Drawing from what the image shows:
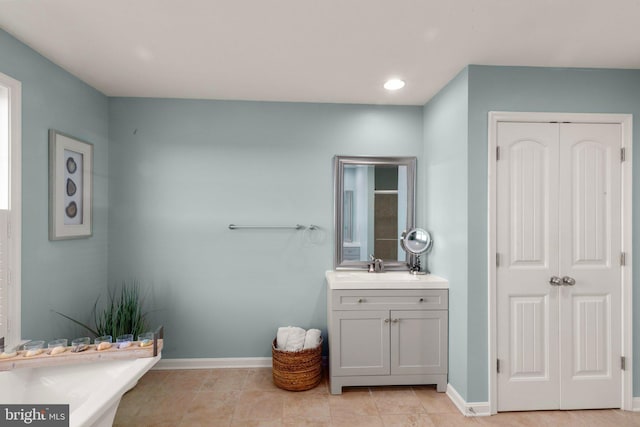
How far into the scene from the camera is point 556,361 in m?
2.44

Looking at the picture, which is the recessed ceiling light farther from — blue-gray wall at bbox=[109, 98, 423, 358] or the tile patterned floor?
the tile patterned floor

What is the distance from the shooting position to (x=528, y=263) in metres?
2.46

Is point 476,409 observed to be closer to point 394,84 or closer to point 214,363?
point 214,363

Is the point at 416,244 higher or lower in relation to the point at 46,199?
lower

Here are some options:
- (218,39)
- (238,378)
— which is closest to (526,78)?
(218,39)

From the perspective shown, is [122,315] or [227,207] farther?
[227,207]

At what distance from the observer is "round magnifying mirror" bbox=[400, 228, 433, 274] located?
3.04m

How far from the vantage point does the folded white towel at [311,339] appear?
2.86 m

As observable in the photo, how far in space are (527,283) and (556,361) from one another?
0.60 metres

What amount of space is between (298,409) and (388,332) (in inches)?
35.1

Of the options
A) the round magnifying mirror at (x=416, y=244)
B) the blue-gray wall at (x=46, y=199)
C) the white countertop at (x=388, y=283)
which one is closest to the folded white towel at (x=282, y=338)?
the white countertop at (x=388, y=283)

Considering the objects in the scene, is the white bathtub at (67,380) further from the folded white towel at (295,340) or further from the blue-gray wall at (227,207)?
the blue-gray wall at (227,207)

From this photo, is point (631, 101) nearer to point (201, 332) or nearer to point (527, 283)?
point (527, 283)

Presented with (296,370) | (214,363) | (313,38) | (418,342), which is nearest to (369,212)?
(418,342)
